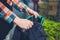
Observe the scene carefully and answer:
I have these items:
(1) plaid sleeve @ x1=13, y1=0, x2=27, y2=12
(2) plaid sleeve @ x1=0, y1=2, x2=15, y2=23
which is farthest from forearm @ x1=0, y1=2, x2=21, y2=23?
(1) plaid sleeve @ x1=13, y1=0, x2=27, y2=12

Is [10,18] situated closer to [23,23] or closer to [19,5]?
[23,23]

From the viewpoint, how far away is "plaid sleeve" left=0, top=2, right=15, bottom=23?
8.90 feet

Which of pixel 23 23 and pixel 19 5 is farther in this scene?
pixel 19 5

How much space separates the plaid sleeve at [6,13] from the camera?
8.90ft

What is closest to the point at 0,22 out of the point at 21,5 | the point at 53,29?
the point at 21,5

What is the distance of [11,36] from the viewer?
110 inches

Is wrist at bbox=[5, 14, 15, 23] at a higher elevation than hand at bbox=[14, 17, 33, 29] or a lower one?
higher

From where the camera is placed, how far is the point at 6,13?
2734mm

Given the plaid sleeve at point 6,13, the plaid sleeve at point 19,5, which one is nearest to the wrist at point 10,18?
the plaid sleeve at point 6,13

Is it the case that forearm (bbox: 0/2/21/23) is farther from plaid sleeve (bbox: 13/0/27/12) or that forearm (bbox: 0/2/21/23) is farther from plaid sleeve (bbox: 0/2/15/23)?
plaid sleeve (bbox: 13/0/27/12)

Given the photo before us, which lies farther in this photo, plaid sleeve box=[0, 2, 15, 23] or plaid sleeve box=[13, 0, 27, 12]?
plaid sleeve box=[13, 0, 27, 12]

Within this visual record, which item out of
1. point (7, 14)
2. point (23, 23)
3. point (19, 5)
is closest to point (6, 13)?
point (7, 14)

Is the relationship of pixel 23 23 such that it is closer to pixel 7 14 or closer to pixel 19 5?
pixel 7 14

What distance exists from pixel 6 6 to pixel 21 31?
280 millimetres
